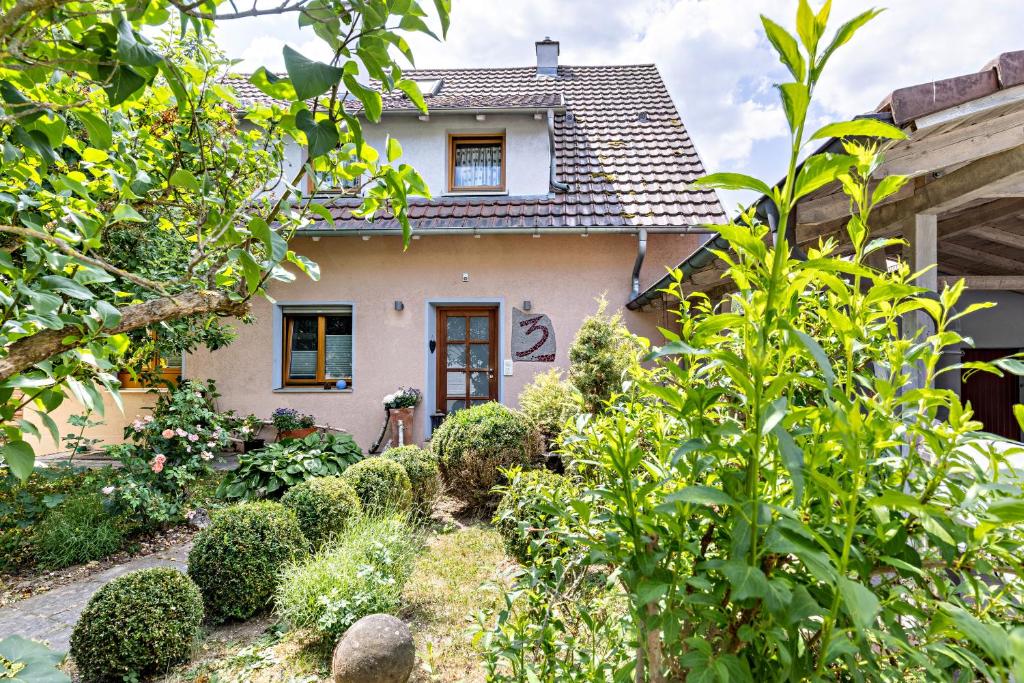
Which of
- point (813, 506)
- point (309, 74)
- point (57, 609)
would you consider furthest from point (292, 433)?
point (813, 506)

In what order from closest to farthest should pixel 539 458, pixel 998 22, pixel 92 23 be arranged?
1. pixel 92 23
2. pixel 998 22
3. pixel 539 458

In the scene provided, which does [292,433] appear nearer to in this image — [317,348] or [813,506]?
[317,348]

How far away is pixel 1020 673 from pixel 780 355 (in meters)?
0.37

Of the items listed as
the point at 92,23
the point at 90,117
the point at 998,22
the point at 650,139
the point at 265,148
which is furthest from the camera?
the point at 650,139

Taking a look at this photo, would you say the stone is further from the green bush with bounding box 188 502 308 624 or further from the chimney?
the chimney

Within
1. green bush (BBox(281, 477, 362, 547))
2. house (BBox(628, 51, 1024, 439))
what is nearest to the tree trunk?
house (BBox(628, 51, 1024, 439))

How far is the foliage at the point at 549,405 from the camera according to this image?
18.2ft

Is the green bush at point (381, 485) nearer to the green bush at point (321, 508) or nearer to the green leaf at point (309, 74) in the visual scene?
the green bush at point (321, 508)

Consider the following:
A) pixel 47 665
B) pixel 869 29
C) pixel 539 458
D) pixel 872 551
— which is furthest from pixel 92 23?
pixel 539 458


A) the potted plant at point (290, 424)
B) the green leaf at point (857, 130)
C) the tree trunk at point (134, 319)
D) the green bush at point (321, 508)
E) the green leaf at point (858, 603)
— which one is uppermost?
the green leaf at point (857, 130)

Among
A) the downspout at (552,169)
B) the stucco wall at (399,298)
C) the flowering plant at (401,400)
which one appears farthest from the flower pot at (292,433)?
the downspout at (552,169)

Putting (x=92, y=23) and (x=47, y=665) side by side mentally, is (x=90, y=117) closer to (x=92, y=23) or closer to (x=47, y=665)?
(x=92, y=23)

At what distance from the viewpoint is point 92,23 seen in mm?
988

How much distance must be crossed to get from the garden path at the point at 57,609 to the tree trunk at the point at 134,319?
3028 millimetres
